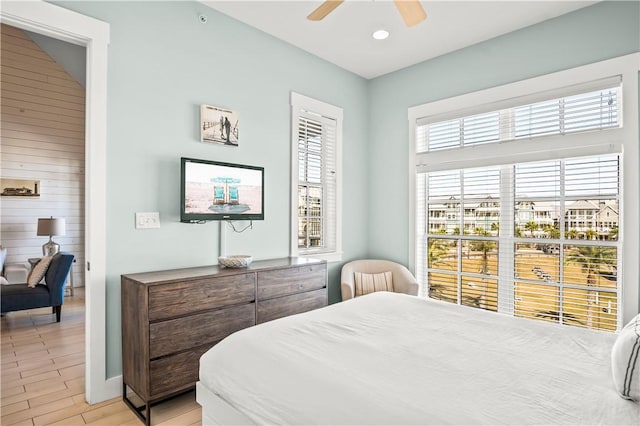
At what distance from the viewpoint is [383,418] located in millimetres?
1129

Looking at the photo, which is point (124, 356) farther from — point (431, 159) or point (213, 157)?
point (431, 159)

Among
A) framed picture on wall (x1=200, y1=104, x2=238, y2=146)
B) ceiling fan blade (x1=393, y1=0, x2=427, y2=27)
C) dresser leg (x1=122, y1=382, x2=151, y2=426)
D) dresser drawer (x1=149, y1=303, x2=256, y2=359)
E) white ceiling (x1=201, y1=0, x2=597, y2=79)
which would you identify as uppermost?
white ceiling (x1=201, y1=0, x2=597, y2=79)

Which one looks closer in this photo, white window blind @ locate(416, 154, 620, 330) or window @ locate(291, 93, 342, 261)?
white window blind @ locate(416, 154, 620, 330)

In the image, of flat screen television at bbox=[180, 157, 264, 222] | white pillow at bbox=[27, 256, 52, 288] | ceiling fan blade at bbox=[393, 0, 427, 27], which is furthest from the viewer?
white pillow at bbox=[27, 256, 52, 288]

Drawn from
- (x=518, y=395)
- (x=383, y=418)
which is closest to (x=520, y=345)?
(x=518, y=395)

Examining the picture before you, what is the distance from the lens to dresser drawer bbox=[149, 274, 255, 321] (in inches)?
88.5

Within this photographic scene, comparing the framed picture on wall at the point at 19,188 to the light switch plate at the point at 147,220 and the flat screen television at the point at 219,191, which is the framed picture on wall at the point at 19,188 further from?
the flat screen television at the point at 219,191

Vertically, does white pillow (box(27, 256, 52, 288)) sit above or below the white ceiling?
below

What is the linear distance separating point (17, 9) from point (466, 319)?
311 centimetres

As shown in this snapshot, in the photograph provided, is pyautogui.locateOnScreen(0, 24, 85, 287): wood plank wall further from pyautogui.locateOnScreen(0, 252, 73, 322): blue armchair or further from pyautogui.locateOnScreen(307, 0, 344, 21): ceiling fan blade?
pyautogui.locateOnScreen(307, 0, 344, 21): ceiling fan blade

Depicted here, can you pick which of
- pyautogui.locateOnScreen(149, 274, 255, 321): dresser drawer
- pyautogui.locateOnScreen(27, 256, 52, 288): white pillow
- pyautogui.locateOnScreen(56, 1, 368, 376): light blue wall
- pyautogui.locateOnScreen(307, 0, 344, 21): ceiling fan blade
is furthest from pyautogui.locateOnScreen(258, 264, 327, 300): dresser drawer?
pyautogui.locateOnScreen(27, 256, 52, 288): white pillow

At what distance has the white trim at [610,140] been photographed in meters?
2.77

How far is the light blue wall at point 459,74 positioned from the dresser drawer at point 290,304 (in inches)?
52.2

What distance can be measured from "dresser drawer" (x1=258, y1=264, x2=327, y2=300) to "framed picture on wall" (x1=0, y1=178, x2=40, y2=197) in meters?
4.95
